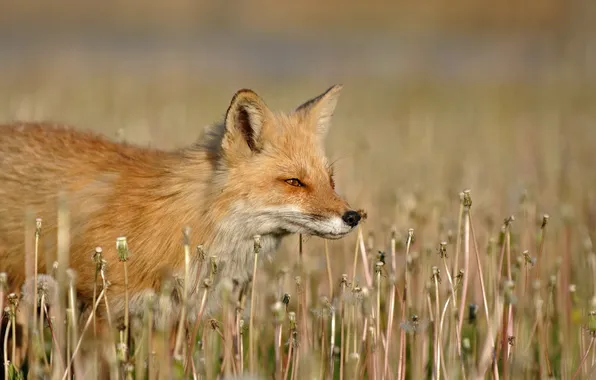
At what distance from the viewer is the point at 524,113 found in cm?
1455

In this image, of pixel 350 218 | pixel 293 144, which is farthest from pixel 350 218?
pixel 293 144

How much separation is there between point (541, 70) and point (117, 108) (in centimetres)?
1180

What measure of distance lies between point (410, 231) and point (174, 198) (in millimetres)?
1802

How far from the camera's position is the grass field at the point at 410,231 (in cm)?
422

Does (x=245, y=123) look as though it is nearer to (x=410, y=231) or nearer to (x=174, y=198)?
(x=174, y=198)

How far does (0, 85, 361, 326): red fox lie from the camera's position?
5.00 metres

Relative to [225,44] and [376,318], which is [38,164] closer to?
[376,318]

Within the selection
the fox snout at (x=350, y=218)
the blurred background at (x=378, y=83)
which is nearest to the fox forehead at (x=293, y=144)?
the fox snout at (x=350, y=218)

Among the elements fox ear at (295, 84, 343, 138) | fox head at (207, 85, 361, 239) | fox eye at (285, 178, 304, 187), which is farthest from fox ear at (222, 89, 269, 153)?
fox ear at (295, 84, 343, 138)

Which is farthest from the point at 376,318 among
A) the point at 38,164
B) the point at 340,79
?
the point at 340,79

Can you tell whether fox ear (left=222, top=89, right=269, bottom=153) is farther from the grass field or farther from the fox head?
the grass field

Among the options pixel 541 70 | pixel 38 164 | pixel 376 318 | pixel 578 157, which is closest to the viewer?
pixel 376 318

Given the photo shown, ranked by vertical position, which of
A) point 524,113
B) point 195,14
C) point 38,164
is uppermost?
point 195,14

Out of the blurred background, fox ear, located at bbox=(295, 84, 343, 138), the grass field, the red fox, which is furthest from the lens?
the blurred background
